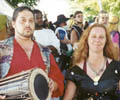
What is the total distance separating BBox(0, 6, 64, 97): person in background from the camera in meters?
2.58

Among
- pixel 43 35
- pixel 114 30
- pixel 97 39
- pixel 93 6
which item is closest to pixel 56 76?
pixel 97 39

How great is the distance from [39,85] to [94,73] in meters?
0.73

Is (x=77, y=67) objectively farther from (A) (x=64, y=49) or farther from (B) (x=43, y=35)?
(A) (x=64, y=49)

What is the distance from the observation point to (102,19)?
17.6 ft

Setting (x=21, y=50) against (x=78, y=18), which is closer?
(x=21, y=50)

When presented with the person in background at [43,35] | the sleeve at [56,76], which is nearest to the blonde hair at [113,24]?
the person in background at [43,35]

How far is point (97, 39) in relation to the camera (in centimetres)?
298

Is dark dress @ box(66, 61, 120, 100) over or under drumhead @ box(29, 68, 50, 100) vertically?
under

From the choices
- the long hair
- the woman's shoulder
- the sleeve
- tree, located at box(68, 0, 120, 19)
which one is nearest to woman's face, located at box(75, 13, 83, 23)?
the long hair

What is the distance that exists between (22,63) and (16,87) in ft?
0.85

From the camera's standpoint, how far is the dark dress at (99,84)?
2.93 meters

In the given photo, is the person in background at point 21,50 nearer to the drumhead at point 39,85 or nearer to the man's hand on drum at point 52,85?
the man's hand on drum at point 52,85

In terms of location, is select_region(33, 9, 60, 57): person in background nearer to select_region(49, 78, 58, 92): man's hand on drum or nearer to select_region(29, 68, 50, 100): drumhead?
select_region(49, 78, 58, 92): man's hand on drum

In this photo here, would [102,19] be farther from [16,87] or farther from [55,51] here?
[16,87]
